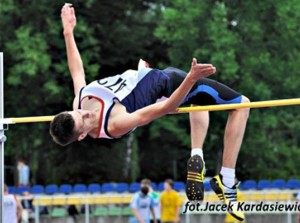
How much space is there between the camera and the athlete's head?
7.89 meters

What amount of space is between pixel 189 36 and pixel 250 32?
1.49 metres

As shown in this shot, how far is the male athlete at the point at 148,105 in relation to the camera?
25.8ft

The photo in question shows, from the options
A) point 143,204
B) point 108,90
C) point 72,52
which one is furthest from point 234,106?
point 143,204

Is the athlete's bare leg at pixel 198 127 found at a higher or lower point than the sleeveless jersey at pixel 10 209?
higher

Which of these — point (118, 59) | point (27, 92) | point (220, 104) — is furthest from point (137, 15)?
point (220, 104)

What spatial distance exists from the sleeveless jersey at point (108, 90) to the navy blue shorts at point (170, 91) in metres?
0.05

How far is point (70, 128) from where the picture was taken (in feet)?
25.9

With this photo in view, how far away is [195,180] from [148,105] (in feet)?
2.52

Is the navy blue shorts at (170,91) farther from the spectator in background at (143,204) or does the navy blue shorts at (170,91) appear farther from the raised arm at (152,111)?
the spectator in background at (143,204)

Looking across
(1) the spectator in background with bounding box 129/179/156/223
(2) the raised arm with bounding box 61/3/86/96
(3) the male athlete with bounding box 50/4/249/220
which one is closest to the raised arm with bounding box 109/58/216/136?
(3) the male athlete with bounding box 50/4/249/220

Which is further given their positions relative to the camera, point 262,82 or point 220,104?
point 262,82

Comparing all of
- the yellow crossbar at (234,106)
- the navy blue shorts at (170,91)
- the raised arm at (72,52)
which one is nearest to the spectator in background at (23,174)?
the raised arm at (72,52)

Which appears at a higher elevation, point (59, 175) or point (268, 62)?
point (268, 62)

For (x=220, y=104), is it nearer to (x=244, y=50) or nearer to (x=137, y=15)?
(x=244, y=50)
